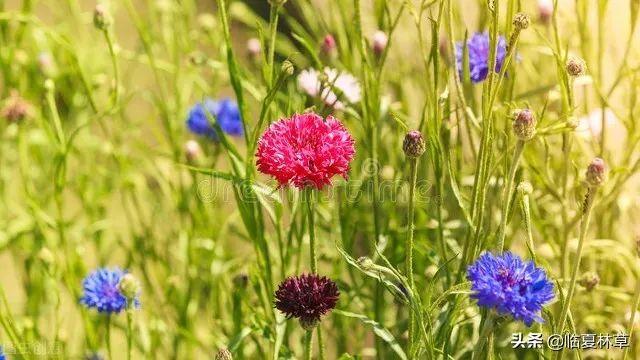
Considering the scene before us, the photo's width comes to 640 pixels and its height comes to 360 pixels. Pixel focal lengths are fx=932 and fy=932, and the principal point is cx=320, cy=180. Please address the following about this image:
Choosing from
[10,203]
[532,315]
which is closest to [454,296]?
[532,315]

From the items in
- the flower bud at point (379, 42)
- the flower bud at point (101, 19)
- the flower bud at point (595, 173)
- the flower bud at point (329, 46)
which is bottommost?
the flower bud at point (595, 173)

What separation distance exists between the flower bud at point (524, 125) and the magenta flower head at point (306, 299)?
0.22m

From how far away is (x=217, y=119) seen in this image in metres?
1.41

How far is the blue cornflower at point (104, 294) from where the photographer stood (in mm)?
1044

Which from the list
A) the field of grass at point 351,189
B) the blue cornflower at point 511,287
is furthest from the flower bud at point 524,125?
the blue cornflower at point 511,287

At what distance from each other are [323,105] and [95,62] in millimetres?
757

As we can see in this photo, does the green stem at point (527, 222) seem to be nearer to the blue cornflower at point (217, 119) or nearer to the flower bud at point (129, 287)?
the flower bud at point (129, 287)

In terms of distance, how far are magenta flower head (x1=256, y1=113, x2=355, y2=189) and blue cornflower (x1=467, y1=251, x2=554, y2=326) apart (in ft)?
0.51

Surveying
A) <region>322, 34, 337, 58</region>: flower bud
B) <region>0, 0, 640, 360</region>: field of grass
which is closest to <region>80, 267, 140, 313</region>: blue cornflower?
<region>0, 0, 640, 360</region>: field of grass

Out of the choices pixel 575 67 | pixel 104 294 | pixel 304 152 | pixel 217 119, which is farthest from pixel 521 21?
pixel 217 119

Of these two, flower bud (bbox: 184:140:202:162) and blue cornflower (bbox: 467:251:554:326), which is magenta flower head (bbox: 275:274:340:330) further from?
flower bud (bbox: 184:140:202:162)

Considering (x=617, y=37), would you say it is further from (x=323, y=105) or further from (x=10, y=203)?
(x=10, y=203)

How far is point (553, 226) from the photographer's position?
48.9 inches

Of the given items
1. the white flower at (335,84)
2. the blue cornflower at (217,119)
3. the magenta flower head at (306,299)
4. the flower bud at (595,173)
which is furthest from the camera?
the blue cornflower at (217,119)
